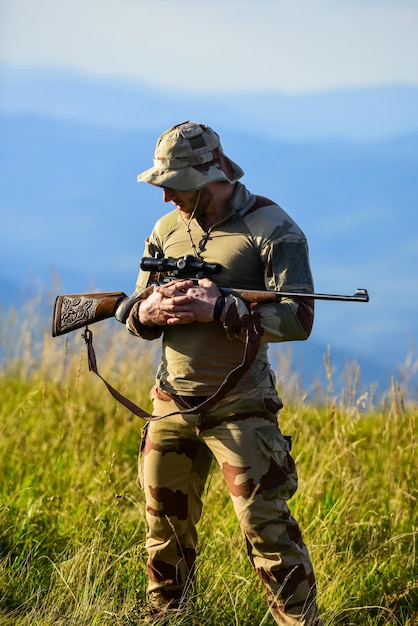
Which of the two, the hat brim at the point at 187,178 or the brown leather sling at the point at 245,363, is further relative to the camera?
the hat brim at the point at 187,178

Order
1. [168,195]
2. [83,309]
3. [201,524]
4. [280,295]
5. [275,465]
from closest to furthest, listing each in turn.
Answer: [280,295] → [275,465] → [168,195] → [83,309] → [201,524]

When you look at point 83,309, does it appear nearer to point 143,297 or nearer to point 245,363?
point 143,297

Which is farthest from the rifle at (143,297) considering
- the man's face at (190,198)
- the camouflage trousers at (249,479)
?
the camouflage trousers at (249,479)

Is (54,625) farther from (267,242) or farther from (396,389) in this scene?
(396,389)

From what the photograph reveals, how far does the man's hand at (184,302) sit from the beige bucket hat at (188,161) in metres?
0.43

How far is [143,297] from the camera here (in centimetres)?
437

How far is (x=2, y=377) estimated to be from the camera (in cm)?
905

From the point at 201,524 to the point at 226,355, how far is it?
1.65 metres

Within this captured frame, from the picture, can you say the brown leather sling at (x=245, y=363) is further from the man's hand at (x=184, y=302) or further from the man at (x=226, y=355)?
the man's hand at (x=184, y=302)

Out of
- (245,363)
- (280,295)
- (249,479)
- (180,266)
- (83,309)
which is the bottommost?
(249,479)

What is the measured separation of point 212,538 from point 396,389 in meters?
1.58

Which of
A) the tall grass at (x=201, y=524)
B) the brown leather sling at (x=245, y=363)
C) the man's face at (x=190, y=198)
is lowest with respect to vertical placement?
the tall grass at (x=201, y=524)

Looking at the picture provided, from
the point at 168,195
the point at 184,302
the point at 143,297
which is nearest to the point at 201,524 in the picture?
the point at 143,297

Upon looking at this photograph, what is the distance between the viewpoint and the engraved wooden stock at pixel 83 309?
14.8 ft
